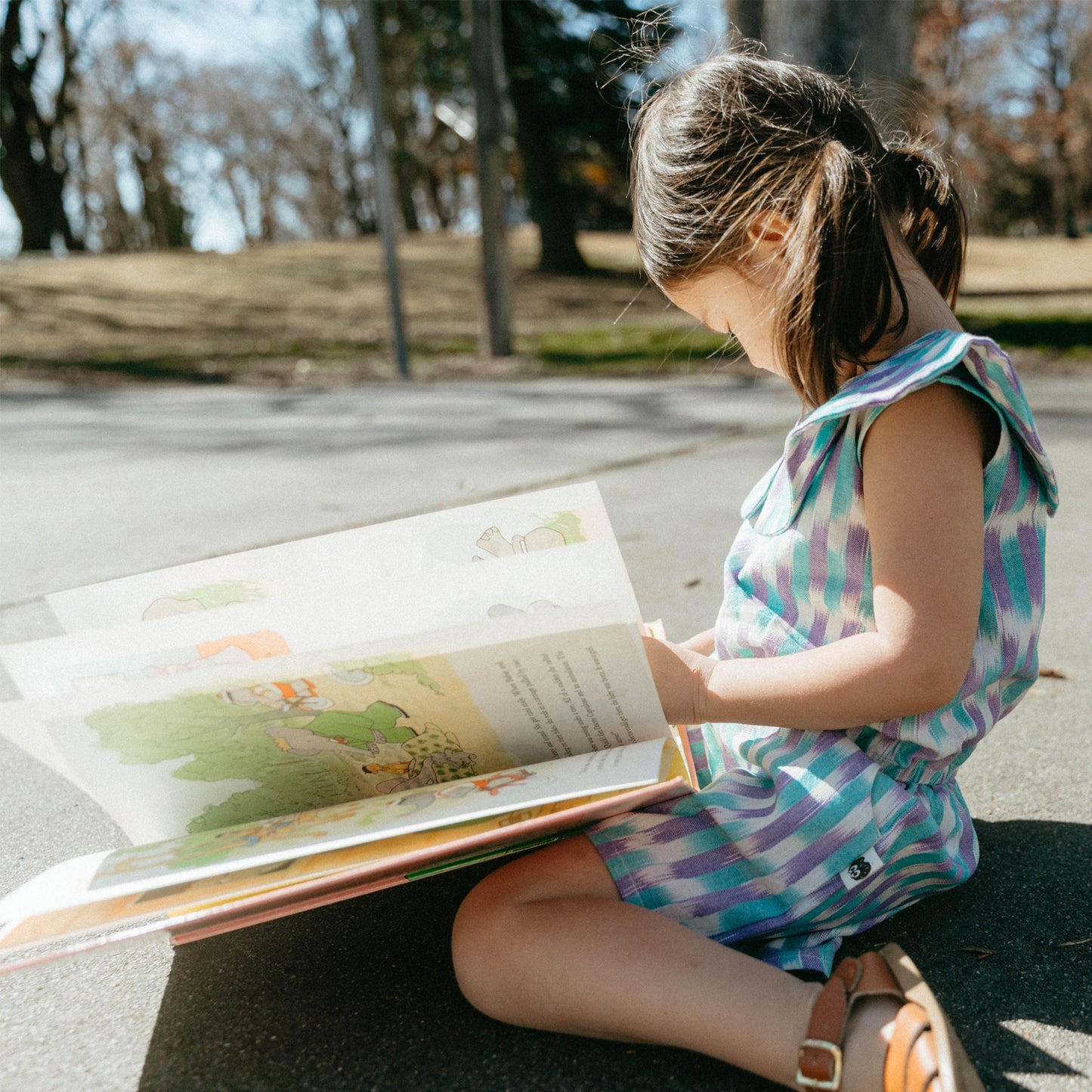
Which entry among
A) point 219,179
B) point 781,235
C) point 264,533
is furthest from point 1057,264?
point 219,179

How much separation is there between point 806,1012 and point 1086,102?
35.1 metres

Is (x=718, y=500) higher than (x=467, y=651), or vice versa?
(x=467, y=651)

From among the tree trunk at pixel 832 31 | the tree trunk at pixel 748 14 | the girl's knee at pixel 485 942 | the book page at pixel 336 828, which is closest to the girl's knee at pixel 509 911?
the girl's knee at pixel 485 942

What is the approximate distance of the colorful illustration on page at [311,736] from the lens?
1.14 m

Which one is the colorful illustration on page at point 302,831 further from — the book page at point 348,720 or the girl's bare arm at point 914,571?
the girl's bare arm at point 914,571

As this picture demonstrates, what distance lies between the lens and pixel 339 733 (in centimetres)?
121

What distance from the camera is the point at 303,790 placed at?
1283 millimetres

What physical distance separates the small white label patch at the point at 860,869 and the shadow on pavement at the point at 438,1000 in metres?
0.13

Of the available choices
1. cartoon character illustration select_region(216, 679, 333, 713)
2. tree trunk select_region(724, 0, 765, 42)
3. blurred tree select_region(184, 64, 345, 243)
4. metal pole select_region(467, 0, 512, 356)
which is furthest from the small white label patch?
blurred tree select_region(184, 64, 345, 243)

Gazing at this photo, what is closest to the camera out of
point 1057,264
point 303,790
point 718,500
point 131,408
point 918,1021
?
point 918,1021

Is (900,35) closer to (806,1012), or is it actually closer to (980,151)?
(806,1012)

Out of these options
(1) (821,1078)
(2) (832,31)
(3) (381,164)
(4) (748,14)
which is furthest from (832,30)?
(1) (821,1078)

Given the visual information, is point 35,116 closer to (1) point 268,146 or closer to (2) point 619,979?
(1) point 268,146

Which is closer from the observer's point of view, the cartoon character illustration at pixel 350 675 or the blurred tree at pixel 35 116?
the cartoon character illustration at pixel 350 675
